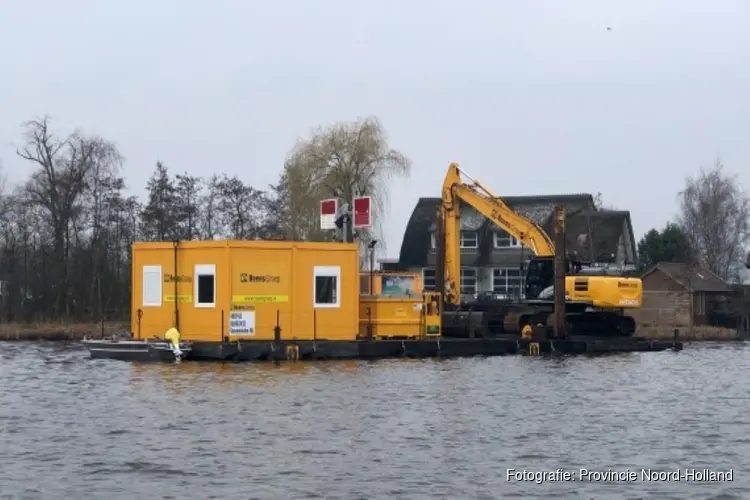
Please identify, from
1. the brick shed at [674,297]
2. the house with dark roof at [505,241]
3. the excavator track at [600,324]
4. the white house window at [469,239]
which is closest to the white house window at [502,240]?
the house with dark roof at [505,241]

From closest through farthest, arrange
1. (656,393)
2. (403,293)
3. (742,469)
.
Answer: (742,469) < (656,393) < (403,293)

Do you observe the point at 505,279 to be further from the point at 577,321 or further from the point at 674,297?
the point at 577,321

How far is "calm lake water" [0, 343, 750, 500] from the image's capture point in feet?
52.4

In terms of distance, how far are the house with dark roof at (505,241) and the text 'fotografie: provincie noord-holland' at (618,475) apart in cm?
5471

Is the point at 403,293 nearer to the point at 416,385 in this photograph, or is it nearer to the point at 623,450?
the point at 416,385

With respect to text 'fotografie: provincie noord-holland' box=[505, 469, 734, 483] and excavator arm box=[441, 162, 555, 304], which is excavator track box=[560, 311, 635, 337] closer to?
excavator arm box=[441, 162, 555, 304]

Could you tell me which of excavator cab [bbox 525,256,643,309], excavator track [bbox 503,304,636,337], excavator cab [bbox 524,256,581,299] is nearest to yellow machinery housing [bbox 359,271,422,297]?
excavator track [bbox 503,304,636,337]

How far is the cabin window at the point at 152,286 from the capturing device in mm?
34656

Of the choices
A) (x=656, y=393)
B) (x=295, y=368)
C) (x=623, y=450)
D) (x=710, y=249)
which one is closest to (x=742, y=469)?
(x=623, y=450)

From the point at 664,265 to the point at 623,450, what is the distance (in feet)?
168

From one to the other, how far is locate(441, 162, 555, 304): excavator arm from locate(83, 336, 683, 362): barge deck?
6093 millimetres

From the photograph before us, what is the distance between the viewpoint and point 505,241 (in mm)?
78500

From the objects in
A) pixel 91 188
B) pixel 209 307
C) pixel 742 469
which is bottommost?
pixel 742 469

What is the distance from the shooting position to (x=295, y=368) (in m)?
32.1
